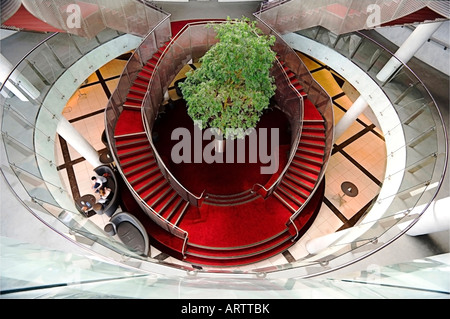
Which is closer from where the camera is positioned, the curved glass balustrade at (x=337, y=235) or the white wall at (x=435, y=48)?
the curved glass balustrade at (x=337, y=235)

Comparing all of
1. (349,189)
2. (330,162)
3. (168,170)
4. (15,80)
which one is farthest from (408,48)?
(15,80)

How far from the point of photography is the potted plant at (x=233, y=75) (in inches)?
227

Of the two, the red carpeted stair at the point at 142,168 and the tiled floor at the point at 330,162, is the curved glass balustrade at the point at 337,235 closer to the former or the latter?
the red carpeted stair at the point at 142,168

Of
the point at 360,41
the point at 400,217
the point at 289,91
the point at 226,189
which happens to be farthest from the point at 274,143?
the point at 400,217

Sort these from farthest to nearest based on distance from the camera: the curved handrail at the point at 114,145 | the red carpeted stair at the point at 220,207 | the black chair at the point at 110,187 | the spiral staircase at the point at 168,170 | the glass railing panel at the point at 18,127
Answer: the black chair at the point at 110,187, the red carpeted stair at the point at 220,207, the spiral staircase at the point at 168,170, the curved handrail at the point at 114,145, the glass railing panel at the point at 18,127

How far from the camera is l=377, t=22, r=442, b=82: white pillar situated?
24.0 ft

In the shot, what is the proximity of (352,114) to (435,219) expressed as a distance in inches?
191

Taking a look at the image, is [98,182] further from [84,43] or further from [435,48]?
[435,48]

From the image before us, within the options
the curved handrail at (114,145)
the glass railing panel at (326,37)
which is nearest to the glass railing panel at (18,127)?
the curved handrail at (114,145)

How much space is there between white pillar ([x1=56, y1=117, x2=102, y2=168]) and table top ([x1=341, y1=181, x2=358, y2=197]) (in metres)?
8.54

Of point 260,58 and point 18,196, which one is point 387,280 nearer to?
point 260,58

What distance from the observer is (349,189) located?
969 cm

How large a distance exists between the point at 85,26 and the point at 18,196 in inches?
205

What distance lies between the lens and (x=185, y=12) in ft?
35.8
